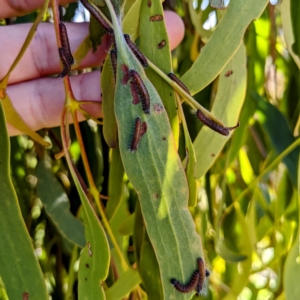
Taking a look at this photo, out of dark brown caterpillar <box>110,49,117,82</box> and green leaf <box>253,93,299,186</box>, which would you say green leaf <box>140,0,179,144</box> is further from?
green leaf <box>253,93,299,186</box>

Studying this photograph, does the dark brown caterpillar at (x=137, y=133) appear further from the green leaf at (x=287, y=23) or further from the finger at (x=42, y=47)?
the green leaf at (x=287, y=23)

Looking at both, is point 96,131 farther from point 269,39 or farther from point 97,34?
point 269,39

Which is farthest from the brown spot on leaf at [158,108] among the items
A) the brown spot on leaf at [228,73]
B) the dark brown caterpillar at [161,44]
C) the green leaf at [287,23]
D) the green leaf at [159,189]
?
the green leaf at [287,23]

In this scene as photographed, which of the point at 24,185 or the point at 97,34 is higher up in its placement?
the point at 97,34

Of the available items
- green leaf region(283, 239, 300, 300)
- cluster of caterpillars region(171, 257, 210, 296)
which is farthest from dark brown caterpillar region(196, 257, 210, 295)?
green leaf region(283, 239, 300, 300)

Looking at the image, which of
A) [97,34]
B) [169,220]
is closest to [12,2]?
[97,34]

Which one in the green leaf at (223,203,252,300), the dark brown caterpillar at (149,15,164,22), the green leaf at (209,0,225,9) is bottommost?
the green leaf at (223,203,252,300)

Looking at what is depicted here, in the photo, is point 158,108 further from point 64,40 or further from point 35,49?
point 35,49
